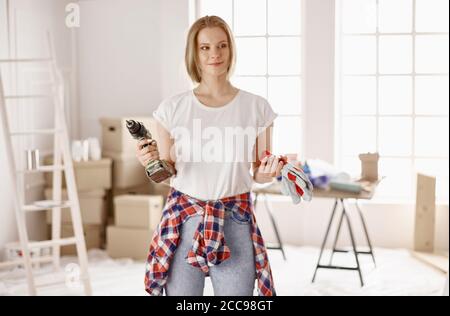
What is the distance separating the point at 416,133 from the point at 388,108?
0.37 feet

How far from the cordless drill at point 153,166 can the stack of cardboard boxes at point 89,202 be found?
144 centimetres

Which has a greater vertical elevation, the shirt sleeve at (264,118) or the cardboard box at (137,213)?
the shirt sleeve at (264,118)

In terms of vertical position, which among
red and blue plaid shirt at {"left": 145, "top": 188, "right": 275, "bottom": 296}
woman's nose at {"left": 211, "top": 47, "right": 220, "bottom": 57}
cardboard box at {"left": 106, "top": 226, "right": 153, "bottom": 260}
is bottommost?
Answer: cardboard box at {"left": 106, "top": 226, "right": 153, "bottom": 260}

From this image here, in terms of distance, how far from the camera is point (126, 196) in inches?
110

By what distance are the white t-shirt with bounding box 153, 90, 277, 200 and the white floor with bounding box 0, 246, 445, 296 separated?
0.41 metres

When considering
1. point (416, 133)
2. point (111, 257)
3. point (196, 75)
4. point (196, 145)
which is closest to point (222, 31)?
point (196, 75)

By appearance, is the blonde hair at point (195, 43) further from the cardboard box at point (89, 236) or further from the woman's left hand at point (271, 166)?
the cardboard box at point (89, 236)

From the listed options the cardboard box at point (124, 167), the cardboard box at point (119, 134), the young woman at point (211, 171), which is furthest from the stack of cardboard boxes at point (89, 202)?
the young woman at point (211, 171)

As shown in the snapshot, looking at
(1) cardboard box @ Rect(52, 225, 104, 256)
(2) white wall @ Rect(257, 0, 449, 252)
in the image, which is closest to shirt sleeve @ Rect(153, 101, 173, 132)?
(2) white wall @ Rect(257, 0, 449, 252)

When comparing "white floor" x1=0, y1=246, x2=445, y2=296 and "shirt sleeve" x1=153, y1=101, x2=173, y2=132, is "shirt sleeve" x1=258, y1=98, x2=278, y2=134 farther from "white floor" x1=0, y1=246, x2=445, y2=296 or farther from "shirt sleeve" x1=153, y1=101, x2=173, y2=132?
"white floor" x1=0, y1=246, x2=445, y2=296

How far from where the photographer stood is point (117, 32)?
Answer: 1.34 meters

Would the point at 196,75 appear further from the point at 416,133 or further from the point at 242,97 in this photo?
the point at 416,133

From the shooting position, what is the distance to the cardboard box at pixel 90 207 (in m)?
2.61

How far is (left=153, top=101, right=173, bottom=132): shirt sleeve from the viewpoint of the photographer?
43.3 inches
